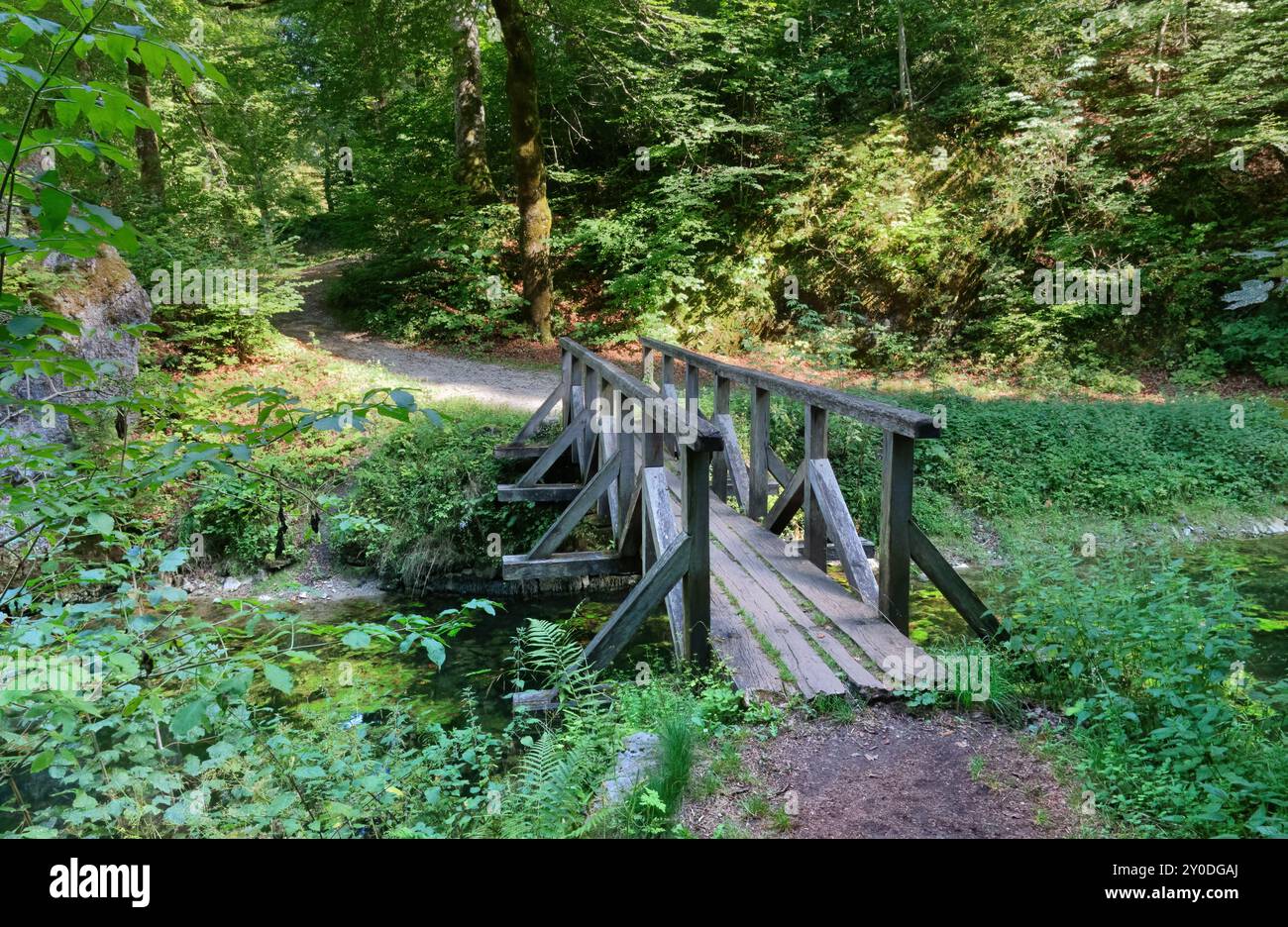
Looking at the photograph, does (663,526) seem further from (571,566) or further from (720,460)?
(720,460)

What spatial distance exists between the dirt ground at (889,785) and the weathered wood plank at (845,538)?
1.43 metres

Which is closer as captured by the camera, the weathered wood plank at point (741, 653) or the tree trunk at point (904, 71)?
the weathered wood plank at point (741, 653)

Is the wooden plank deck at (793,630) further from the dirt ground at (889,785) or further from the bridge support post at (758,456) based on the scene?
the bridge support post at (758,456)

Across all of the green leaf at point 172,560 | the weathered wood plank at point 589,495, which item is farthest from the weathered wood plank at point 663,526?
the green leaf at point 172,560

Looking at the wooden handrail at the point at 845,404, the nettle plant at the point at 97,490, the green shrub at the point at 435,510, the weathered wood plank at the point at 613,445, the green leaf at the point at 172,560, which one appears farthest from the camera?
the green shrub at the point at 435,510

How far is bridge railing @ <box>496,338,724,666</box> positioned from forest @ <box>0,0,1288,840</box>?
6cm

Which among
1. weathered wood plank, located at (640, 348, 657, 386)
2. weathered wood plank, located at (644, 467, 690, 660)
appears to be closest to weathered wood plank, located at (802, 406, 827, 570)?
weathered wood plank, located at (644, 467, 690, 660)

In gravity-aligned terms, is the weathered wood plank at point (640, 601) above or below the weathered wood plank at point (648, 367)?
below

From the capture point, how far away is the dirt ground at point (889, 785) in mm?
2941

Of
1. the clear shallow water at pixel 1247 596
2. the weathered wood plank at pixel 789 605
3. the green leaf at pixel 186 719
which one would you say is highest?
the green leaf at pixel 186 719

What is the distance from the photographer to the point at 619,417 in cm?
692

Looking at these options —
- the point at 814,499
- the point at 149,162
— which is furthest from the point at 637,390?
the point at 149,162

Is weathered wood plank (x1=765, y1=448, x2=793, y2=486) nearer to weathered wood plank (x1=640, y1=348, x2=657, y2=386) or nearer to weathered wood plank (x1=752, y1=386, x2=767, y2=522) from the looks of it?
weathered wood plank (x1=752, y1=386, x2=767, y2=522)

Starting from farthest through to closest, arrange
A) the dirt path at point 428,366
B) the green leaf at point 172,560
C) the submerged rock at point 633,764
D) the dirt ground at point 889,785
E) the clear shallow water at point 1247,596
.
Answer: the dirt path at point 428,366 → the clear shallow water at point 1247,596 → the submerged rock at point 633,764 → the dirt ground at point 889,785 → the green leaf at point 172,560
